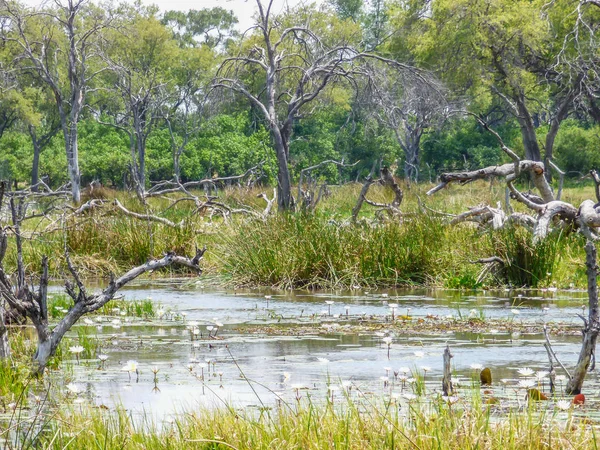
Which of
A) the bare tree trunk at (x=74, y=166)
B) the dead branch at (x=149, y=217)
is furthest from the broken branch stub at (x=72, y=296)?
the bare tree trunk at (x=74, y=166)

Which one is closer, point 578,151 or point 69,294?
point 69,294

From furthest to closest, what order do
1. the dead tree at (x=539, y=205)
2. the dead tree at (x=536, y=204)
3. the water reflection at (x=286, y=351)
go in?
1. the dead tree at (x=536, y=204)
2. the dead tree at (x=539, y=205)
3. the water reflection at (x=286, y=351)

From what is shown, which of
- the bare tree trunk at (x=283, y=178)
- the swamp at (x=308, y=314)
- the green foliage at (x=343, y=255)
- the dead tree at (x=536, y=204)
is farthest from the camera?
the bare tree trunk at (x=283, y=178)

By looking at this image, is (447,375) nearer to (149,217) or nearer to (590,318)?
(590,318)

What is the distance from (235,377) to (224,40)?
9583 cm

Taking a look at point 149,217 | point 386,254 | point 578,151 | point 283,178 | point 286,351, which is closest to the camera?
point 286,351

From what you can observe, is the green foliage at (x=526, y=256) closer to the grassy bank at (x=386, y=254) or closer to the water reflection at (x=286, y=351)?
the grassy bank at (x=386, y=254)

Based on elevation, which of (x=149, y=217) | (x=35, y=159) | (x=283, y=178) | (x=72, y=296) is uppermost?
(x=35, y=159)

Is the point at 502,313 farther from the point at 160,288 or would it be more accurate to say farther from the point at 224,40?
the point at 224,40

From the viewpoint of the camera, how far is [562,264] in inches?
555

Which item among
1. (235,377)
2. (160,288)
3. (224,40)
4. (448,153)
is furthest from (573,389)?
(224,40)

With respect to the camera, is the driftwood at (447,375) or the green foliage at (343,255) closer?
the driftwood at (447,375)

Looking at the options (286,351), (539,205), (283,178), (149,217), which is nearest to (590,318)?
(286,351)

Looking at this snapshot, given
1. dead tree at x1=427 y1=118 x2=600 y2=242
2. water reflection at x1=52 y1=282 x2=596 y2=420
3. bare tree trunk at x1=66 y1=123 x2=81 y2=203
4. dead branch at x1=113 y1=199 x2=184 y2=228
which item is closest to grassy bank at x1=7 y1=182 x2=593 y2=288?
dead tree at x1=427 y1=118 x2=600 y2=242
